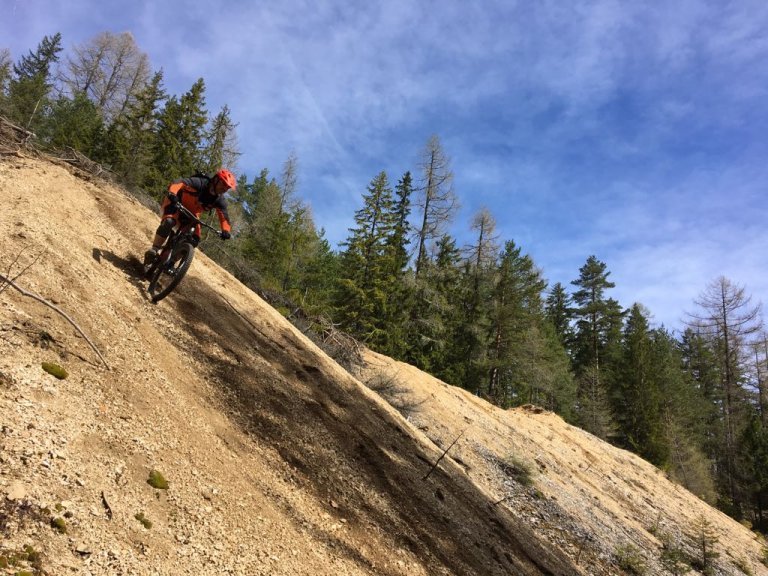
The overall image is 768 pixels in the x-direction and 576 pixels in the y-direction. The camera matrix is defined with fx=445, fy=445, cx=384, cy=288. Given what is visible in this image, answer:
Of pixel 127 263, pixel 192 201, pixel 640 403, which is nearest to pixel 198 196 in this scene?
pixel 192 201

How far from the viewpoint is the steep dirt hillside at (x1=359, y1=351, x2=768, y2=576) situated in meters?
10.2

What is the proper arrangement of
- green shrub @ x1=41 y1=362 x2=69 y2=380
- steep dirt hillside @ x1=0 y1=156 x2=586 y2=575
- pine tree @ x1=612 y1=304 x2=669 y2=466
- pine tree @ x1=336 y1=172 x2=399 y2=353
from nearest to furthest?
steep dirt hillside @ x1=0 y1=156 x2=586 y2=575 < green shrub @ x1=41 y1=362 x2=69 y2=380 < pine tree @ x1=336 y1=172 x2=399 y2=353 < pine tree @ x1=612 y1=304 x2=669 y2=466

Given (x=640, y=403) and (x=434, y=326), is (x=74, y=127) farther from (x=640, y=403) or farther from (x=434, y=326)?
(x=640, y=403)

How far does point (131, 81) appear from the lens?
126 feet

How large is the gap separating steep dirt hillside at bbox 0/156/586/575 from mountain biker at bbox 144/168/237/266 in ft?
2.94

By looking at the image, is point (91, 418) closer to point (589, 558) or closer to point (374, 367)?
point (589, 558)

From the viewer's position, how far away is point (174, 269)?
7133 mm

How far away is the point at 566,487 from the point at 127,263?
1337 centimetres

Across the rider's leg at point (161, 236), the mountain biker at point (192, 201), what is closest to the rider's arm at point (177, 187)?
the mountain biker at point (192, 201)

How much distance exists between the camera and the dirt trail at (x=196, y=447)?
3100mm

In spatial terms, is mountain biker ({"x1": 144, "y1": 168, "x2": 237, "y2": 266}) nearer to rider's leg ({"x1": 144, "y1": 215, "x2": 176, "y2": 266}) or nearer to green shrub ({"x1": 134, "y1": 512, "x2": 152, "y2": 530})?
rider's leg ({"x1": 144, "y1": 215, "x2": 176, "y2": 266})

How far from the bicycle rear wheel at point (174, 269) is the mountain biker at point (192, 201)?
0.32 m

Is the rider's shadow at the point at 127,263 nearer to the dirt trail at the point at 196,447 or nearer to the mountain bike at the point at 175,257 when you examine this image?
the dirt trail at the point at 196,447

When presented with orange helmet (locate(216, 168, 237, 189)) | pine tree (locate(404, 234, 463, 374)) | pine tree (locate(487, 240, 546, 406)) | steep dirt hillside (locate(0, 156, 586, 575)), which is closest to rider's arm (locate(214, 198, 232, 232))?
orange helmet (locate(216, 168, 237, 189))
